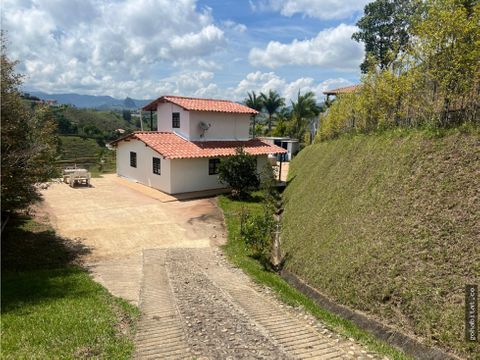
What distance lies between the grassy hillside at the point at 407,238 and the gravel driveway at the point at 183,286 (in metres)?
1.28

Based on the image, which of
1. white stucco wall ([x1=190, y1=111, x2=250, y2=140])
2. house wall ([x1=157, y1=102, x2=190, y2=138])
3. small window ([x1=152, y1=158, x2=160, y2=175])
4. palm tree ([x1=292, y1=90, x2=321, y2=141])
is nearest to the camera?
small window ([x1=152, y1=158, x2=160, y2=175])

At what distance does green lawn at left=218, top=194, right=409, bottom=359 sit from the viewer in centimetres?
618

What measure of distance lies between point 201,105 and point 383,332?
21.2 m

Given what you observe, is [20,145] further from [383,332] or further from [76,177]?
[76,177]

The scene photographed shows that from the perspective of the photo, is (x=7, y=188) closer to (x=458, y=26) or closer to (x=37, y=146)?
(x=37, y=146)

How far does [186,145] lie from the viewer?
2352 cm

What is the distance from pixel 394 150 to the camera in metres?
9.66

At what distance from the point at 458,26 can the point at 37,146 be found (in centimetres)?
1121

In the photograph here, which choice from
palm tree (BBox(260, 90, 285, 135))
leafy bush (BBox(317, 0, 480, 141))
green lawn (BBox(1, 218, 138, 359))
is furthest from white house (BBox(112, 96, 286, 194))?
palm tree (BBox(260, 90, 285, 135))


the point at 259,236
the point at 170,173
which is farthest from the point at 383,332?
the point at 170,173

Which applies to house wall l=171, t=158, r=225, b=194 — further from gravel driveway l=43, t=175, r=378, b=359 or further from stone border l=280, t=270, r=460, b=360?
stone border l=280, t=270, r=460, b=360

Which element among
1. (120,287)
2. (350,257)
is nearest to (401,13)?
(350,257)

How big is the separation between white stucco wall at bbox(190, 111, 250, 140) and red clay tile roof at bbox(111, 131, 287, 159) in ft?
1.87

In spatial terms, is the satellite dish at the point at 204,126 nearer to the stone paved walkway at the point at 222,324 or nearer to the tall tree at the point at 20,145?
the tall tree at the point at 20,145
